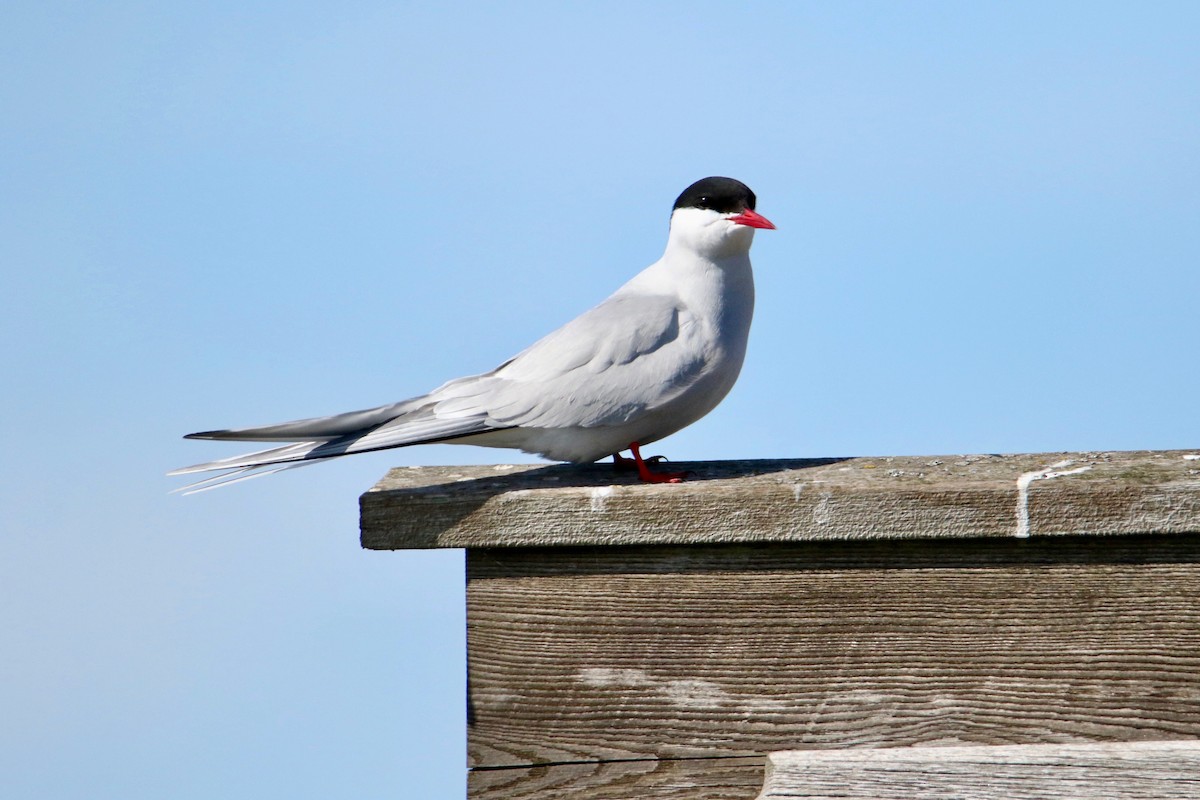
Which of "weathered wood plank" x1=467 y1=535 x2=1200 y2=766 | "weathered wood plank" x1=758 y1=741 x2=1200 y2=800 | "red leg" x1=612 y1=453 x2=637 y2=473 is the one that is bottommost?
"weathered wood plank" x1=758 y1=741 x2=1200 y2=800

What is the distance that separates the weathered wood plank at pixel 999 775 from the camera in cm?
263

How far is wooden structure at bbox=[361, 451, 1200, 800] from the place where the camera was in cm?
284

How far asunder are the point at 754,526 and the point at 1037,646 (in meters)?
0.68

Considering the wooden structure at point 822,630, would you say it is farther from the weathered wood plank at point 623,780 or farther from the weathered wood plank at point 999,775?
the weathered wood plank at point 999,775

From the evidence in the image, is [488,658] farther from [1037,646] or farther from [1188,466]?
[1188,466]

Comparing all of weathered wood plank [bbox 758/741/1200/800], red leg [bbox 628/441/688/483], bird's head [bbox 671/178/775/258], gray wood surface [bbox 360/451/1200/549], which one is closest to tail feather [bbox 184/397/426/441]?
gray wood surface [bbox 360/451/1200/549]

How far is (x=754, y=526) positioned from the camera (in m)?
2.88

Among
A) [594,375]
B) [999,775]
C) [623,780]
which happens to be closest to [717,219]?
[594,375]

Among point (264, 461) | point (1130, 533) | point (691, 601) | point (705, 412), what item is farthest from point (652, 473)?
point (1130, 533)

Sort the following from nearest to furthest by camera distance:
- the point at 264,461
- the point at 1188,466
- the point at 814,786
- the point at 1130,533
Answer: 1. the point at 814,786
2. the point at 1130,533
3. the point at 1188,466
4. the point at 264,461

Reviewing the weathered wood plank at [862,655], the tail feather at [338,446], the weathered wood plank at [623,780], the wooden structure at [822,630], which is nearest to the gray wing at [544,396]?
the tail feather at [338,446]

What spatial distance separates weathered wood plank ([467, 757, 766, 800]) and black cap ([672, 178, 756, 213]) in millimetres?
1844

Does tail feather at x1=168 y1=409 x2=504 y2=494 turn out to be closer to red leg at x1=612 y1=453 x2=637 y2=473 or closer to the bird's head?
red leg at x1=612 y1=453 x2=637 y2=473

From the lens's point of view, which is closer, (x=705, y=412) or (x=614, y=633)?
(x=614, y=633)
